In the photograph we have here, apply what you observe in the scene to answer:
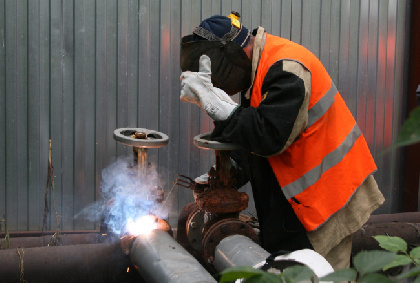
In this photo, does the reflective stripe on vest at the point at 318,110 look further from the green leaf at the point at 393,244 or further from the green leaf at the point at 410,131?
the green leaf at the point at 410,131

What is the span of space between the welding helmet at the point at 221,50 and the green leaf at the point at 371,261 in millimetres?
2061

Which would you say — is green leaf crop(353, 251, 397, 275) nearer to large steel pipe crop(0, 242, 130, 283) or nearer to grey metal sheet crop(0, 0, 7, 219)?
large steel pipe crop(0, 242, 130, 283)

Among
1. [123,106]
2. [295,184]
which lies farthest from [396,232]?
[123,106]

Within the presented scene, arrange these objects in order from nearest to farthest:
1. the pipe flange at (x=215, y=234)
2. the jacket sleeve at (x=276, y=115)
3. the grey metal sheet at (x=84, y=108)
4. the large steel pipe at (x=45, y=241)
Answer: the jacket sleeve at (x=276, y=115) < the pipe flange at (x=215, y=234) < the large steel pipe at (x=45, y=241) < the grey metal sheet at (x=84, y=108)

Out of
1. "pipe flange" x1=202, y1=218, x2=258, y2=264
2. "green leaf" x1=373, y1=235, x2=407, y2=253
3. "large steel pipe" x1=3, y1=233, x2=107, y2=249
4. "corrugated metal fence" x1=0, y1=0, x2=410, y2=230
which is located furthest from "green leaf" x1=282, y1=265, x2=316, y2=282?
"corrugated metal fence" x1=0, y1=0, x2=410, y2=230

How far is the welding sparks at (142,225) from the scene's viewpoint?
8.91 feet

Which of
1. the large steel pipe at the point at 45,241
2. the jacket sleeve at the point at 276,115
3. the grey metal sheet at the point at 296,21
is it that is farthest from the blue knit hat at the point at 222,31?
the grey metal sheet at the point at 296,21

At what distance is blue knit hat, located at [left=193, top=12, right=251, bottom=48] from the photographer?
2641 millimetres

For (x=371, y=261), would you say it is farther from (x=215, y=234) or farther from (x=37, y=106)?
(x=37, y=106)

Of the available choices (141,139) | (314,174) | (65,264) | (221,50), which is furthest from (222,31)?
(65,264)

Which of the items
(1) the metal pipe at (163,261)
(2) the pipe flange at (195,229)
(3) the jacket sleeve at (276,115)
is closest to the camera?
(1) the metal pipe at (163,261)

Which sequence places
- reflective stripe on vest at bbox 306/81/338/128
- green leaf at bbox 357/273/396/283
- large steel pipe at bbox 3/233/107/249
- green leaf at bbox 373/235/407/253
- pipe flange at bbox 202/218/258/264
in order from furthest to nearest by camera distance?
large steel pipe at bbox 3/233/107/249 → pipe flange at bbox 202/218/258/264 → reflective stripe on vest at bbox 306/81/338/128 → green leaf at bbox 373/235/407/253 → green leaf at bbox 357/273/396/283

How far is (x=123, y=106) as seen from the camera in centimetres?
456

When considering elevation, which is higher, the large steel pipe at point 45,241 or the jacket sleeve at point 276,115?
the jacket sleeve at point 276,115
